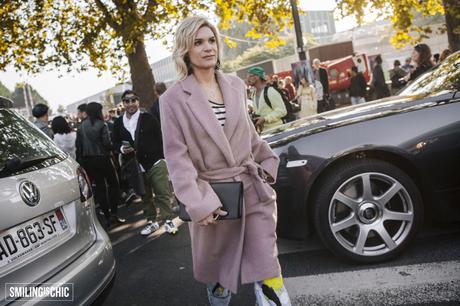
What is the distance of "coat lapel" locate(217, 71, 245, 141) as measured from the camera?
2.24 meters

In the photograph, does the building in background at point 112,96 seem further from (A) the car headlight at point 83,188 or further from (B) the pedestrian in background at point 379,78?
(A) the car headlight at point 83,188

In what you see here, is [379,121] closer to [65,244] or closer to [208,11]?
[65,244]

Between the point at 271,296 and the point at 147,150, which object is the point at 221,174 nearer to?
the point at 271,296

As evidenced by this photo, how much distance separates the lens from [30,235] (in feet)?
7.70

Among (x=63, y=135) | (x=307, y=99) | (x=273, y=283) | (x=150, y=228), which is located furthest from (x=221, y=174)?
(x=307, y=99)

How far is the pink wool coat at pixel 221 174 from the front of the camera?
2152 mm

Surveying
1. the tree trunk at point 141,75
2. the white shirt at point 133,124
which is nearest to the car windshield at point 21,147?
the white shirt at point 133,124

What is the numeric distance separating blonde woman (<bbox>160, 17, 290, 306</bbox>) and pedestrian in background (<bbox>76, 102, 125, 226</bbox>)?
3959 millimetres

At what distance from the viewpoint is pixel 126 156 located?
5.47m

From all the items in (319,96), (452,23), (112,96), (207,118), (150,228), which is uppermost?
(112,96)

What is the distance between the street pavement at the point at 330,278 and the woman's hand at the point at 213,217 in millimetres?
1130

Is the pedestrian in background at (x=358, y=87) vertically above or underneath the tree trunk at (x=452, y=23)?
underneath

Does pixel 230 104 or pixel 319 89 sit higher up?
pixel 230 104

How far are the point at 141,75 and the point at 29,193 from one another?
31.7ft
